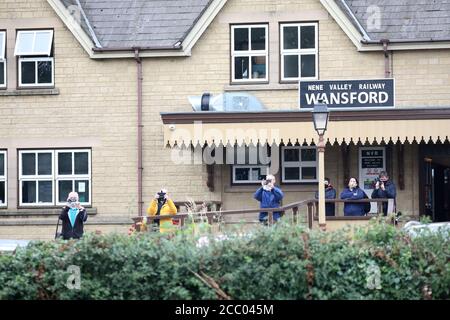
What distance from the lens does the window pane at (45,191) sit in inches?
1014

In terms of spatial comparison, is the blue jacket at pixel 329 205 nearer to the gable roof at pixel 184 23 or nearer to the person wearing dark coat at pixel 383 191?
the person wearing dark coat at pixel 383 191

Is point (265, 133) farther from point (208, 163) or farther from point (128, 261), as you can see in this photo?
point (128, 261)

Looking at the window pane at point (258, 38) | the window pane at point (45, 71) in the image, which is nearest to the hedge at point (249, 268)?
the window pane at point (258, 38)

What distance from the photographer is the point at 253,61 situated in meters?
25.1

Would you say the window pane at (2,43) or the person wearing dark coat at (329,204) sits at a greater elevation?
the window pane at (2,43)

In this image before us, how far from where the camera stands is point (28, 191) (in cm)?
2581

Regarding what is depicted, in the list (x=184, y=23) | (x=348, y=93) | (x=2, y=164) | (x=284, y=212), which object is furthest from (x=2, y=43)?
(x=284, y=212)

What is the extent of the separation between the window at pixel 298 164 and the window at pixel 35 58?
6.04 m

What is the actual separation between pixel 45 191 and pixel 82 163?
47.1 inches

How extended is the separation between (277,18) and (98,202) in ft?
20.2

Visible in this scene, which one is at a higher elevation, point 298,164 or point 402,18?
point 402,18

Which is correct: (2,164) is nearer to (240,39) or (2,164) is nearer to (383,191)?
(240,39)
